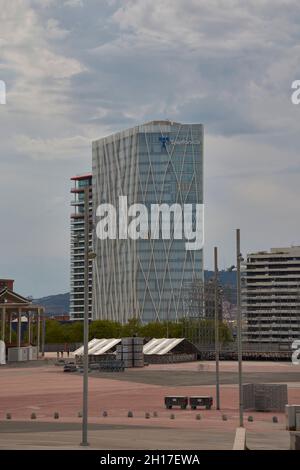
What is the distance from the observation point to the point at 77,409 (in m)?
54.5

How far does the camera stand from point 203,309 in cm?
19525

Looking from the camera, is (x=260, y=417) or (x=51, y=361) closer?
(x=260, y=417)

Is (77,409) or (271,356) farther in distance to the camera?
(271,356)

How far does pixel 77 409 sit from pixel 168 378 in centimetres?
3615

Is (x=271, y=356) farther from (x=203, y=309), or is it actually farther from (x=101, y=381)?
(x=101, y=381)
